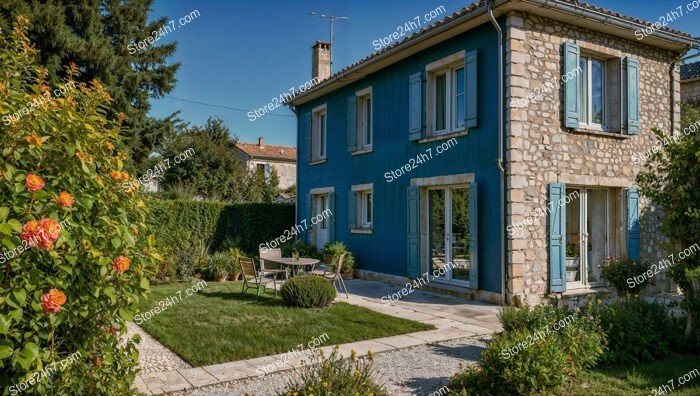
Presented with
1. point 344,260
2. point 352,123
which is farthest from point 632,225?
point 352,123

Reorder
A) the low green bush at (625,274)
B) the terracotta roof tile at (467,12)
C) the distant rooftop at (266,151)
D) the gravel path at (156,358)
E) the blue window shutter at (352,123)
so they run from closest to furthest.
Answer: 1. the gravel path at (156,358)
2. the low green bush at (625,274)
3. the terracotta roof tile at (467,12)
4. the blue window shutter at (352,123)
5. the distant rooftop at (266,151)

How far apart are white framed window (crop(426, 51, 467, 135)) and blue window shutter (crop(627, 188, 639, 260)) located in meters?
3.76

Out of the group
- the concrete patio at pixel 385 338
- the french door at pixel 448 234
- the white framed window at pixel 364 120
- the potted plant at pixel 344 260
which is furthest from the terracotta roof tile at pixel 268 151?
the french door at pixel 448 234

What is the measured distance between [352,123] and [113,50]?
31.1ft

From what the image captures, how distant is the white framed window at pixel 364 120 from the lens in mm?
13226

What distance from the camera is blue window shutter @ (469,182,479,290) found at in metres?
9.35

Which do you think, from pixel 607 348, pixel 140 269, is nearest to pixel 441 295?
pixel 607 348

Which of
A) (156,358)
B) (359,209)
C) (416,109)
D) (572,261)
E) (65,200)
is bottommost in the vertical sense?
(156,358)

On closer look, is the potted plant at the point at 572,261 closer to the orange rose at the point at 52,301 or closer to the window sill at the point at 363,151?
the window sill at the point at 363,151

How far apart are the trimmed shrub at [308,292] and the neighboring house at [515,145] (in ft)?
9.39

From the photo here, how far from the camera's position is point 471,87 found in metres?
9.55

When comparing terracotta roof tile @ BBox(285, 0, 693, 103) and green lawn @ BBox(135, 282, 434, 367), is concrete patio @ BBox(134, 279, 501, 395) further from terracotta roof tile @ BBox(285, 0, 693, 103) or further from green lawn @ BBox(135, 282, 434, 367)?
terracotta roof tile @ BBox(285, 0, 693, 103)

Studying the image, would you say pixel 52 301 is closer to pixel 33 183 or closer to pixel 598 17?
pixel 33 183

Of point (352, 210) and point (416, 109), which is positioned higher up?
point (416, 109)
